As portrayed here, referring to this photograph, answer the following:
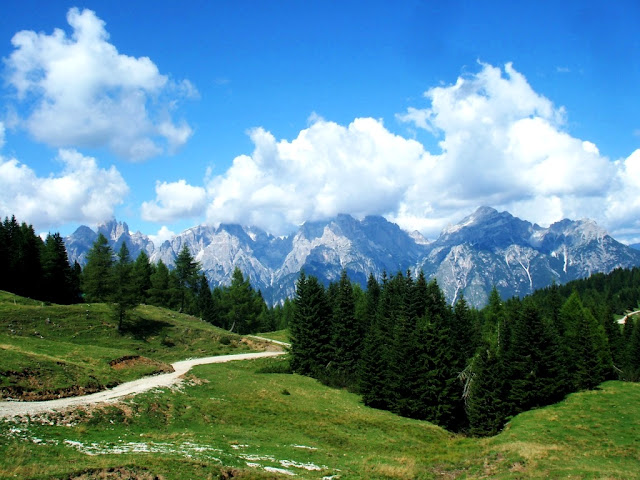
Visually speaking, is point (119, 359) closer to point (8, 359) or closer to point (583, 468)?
point (8, 359)

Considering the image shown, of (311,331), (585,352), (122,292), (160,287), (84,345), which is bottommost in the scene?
(84,345)

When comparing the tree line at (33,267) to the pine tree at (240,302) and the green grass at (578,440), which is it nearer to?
the pine tree at (240,302)

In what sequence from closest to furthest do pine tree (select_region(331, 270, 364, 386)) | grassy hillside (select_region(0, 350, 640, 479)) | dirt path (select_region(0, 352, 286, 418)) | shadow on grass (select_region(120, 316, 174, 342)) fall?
grassy hillside (select_region(0, 350, 640, 479)) → dirt path (select_region(0, 352, 286, 418)) → pine tree (select_region(331, 270, 364, 386)) → shadow on grass (select_region(120, 316, 174, 342))

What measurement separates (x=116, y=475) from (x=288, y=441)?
15.3m

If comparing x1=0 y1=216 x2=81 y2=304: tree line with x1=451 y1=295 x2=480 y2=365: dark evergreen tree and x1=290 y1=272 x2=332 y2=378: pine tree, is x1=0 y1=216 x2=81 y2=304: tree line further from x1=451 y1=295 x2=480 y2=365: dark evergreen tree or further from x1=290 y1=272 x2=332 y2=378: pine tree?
x1=451 y1=295 x2=480 y2=365: dark evergreen tree

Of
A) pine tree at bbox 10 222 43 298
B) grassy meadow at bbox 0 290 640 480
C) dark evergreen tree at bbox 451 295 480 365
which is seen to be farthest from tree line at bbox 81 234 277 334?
dark evergreen tree at bbox 451 295 480 365

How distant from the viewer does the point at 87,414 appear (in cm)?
2730

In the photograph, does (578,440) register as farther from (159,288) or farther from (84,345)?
(159,288)

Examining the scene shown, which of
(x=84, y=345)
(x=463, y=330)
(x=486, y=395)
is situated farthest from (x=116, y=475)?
(x=463, y=330)

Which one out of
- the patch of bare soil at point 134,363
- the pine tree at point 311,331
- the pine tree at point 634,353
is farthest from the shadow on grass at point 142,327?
the pine tree at point 634,353

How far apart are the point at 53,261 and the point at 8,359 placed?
70.1 metres

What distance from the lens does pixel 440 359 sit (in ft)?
164

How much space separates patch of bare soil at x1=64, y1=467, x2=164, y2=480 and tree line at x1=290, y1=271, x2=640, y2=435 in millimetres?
34992

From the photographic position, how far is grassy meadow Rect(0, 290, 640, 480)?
20562 mm
